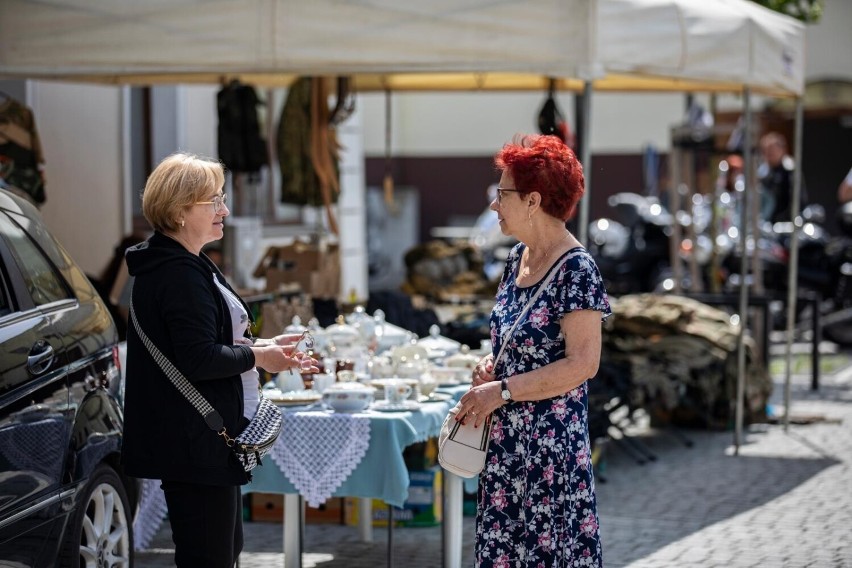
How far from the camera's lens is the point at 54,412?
441cm

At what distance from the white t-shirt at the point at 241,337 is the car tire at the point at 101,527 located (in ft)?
2.78

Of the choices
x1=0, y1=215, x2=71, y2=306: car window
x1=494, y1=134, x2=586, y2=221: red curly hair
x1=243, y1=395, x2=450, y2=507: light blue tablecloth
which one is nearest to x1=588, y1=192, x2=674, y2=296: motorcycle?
x1=243, y1=395, x2=450, y2=507: light blue tablecloth

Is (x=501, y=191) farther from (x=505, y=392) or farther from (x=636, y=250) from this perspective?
(x=636, y=250)

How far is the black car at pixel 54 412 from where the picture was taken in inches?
161

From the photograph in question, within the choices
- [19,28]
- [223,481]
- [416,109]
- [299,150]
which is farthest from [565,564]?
[416,109]

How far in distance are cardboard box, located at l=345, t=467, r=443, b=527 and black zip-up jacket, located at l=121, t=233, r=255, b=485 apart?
3.06m

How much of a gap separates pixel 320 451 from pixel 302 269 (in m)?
3.97

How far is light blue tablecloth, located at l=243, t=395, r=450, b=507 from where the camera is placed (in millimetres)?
5355

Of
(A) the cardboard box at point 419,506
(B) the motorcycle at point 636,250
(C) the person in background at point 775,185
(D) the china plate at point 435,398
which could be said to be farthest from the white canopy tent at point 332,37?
(B) the motorcycle at point 636,250

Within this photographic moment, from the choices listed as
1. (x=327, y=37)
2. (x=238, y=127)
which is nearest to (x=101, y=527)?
(x=327, y=37)

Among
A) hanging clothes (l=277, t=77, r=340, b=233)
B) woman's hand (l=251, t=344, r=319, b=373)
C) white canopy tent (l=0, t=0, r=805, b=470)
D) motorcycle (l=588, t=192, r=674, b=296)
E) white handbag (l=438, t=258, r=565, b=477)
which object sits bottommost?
motorcycle (l=588, t=192, r=674, b=296)

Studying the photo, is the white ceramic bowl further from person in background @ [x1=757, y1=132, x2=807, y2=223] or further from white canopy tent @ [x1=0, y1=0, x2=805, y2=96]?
person in background @ [x1=757, y1=132, x2=807, y2=223]

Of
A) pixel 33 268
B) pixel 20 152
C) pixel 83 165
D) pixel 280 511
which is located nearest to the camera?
pixel 33 268

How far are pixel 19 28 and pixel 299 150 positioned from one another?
326 cm
